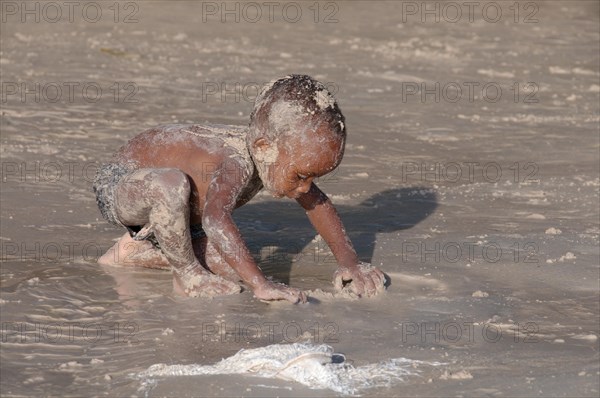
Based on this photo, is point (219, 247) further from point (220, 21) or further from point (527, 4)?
point (527, 4)

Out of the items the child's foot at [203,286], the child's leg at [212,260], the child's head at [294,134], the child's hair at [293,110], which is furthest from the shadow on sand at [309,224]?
the child's hair at [293,110]

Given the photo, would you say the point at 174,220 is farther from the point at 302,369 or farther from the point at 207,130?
the point at 302,369

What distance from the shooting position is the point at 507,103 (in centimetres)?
855

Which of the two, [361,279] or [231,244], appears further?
[361,279]

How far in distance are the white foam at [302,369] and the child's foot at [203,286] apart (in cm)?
78

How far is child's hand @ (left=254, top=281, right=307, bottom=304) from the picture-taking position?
414cm

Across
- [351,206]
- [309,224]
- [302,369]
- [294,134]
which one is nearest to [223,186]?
[294,134]

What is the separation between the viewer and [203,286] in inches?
170

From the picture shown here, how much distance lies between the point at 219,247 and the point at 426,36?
709 centimetres

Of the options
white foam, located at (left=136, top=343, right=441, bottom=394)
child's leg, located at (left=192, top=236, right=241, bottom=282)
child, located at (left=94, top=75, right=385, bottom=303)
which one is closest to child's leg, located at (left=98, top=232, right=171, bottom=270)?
child, located at (left=94, top=75, right=385, bottom=303)

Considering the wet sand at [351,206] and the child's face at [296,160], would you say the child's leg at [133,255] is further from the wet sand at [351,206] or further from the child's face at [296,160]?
the child's face at [296,160]

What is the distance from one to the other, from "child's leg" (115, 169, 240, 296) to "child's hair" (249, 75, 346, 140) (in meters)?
0.37

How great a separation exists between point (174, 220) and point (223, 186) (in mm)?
229

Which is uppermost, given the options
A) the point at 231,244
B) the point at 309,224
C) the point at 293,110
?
the point at 293,110
